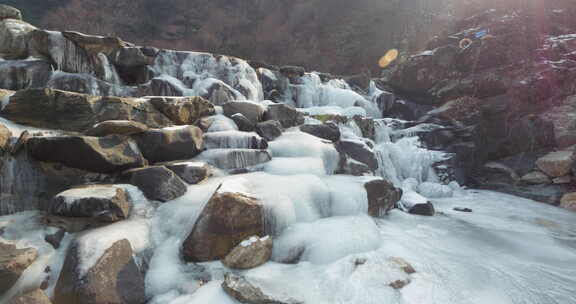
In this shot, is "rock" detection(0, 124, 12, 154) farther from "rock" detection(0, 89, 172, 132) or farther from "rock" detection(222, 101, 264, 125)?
"rock" detection(222, 101, 264, 125)

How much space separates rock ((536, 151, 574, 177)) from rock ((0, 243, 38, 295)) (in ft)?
35.8

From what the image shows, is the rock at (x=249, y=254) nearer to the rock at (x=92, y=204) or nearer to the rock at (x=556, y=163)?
the rock at (x=92, y=204)

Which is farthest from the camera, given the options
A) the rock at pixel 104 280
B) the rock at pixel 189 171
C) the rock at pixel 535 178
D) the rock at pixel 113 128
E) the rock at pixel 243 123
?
the rock at pixel 535 178

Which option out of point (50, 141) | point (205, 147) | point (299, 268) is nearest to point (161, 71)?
point (205, 147)

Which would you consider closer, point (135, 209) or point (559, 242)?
point (135, 209)

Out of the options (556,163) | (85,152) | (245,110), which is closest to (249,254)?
(85,152)

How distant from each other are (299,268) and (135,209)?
219 centimetres

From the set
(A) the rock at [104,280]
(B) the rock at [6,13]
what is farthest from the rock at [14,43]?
(A) the rock at [104,280]

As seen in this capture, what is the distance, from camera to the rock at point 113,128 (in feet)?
13.3

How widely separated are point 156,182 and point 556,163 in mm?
9887

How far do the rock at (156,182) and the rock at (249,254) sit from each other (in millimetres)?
1323

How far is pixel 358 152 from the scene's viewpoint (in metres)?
6.89

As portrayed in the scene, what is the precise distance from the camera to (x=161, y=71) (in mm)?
9562

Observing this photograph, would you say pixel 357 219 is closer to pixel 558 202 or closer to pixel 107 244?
pixel 107 244
